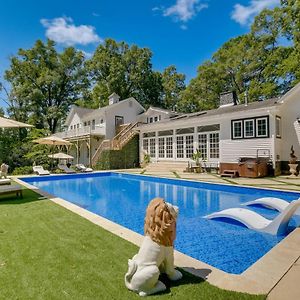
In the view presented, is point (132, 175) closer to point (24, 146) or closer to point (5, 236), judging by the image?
point (24, 146)

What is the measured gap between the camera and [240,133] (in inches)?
635

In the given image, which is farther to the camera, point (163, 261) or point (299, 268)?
point (299, 268)

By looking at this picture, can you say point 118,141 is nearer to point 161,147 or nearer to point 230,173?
point 161,147

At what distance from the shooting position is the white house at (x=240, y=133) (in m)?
14.6

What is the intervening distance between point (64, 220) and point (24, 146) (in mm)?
18886

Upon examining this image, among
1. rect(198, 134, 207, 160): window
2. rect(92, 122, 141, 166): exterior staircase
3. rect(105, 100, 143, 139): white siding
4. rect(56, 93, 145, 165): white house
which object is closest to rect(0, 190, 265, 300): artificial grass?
rect(198, 134, 207, 160): window

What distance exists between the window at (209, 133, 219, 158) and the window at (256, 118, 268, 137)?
10.4 ft

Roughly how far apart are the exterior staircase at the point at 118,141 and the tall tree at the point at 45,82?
13.4 meters

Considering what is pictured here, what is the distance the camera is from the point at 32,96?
32938 mm

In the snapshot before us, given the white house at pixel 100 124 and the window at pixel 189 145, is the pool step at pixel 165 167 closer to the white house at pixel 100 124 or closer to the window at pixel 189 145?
the window at pixel 189 145

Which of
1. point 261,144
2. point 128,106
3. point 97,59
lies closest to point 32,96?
point 97,59

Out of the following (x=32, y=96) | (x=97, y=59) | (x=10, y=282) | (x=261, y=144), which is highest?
(x=97, y=59)

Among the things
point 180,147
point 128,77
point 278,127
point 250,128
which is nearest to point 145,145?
point 180,147

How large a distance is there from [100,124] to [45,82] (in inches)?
520
